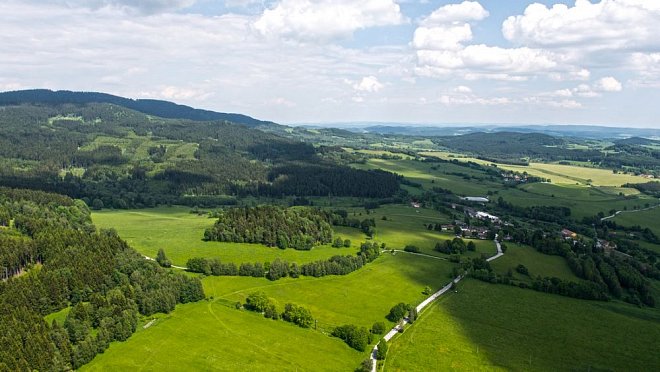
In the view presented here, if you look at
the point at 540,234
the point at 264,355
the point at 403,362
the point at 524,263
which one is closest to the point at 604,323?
the point at 524,263

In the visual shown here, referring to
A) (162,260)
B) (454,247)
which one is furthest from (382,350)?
(454,247)

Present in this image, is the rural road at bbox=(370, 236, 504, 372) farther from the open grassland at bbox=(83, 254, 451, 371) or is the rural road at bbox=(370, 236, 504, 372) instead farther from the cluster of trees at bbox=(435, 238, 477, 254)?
the cluster of trees at bbox=(435, 238, 477, 254)

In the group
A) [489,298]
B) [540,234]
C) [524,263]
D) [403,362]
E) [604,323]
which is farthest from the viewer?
[540,234]

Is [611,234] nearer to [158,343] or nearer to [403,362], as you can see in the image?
[403,362]

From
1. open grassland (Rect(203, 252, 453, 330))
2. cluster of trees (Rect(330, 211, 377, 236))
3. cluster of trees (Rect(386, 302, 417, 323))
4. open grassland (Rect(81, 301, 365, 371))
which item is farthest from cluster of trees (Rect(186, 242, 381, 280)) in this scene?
cluster of trees (Rect(330, 211, 377, 236))

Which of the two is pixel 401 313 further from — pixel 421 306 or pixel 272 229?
pixel 272 229

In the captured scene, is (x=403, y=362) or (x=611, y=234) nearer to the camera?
(x=403, y=362)

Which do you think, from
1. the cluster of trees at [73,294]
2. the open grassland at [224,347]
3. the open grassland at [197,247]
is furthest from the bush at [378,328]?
the open grassland at [197,247]
